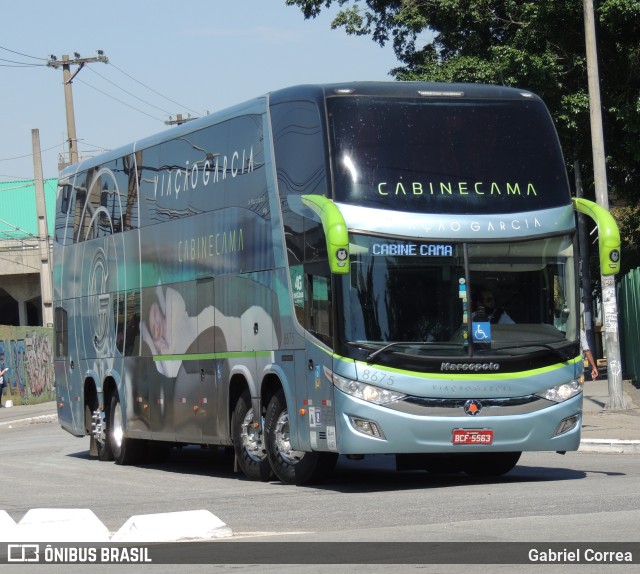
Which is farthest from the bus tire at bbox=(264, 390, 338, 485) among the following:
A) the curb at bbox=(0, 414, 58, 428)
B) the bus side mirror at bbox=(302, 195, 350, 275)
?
the curb at bbox=(0, 414, 58, 428)

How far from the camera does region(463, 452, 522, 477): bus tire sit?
1586cm

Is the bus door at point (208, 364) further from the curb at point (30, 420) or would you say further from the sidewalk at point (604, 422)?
the curb at point (30, 420)

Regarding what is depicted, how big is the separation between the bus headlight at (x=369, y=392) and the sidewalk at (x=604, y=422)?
233 inches

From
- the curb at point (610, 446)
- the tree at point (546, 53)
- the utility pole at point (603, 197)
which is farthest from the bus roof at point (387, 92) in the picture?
the tree at point (546, 53)

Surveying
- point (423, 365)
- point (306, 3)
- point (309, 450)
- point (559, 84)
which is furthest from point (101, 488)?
point (306, 3)

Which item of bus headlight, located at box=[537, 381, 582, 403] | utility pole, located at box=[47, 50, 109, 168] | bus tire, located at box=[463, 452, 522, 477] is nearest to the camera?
bus headlight, located at box=[537, 381, 582, 403]

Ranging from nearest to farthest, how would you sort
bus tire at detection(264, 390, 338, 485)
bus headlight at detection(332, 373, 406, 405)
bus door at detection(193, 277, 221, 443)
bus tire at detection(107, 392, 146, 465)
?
bus headlight at detection(332, 373, 406, 405) < bus tire at detection(264, 390, 338, 485) < bus door at detection(193, 277, 221, 443) < bus tire at detection(107, 392, 146, 465)

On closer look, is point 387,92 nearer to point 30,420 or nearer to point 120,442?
point 120,442

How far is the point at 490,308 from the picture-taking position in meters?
14.1

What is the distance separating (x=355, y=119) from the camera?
14.3m

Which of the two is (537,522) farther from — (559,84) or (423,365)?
(559,84)

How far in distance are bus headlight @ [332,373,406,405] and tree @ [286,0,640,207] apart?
1684 centimetres

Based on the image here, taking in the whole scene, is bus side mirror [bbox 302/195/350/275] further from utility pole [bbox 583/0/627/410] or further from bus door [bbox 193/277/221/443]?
utility pole [bbox 583/0/627/410]

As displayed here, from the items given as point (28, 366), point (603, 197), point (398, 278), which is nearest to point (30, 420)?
point (28, 366)
